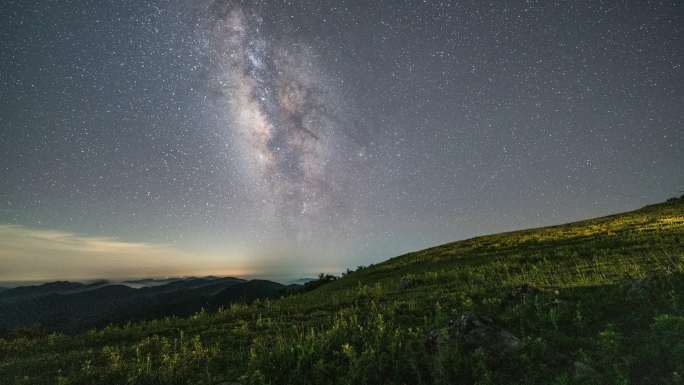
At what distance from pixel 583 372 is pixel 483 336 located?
86.1 inches

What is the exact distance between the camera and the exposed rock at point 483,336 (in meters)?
8.83

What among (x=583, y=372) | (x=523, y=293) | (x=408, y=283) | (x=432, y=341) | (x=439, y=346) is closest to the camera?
(x=583, y=372)

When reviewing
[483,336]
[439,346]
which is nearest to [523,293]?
[483,336]

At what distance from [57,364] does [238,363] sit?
19.8ft

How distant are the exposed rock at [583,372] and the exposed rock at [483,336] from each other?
1.27m

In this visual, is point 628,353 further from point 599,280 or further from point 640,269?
point 640,269

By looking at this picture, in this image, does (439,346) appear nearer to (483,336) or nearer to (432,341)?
(432,341)

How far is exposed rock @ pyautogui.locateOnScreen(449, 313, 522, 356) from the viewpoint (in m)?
8.83

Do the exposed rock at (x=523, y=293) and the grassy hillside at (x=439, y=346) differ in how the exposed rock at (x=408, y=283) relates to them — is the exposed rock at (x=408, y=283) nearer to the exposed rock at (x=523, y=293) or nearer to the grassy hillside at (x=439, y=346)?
the grassy hillside at (x=439, y=346)

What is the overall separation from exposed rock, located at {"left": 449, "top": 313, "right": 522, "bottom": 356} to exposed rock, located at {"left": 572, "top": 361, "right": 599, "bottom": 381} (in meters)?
1.27

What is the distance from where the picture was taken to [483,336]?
30.1ft

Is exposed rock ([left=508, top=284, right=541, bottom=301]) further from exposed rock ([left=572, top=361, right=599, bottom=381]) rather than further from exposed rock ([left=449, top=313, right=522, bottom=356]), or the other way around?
exposed rock ([left=572, top=361, right=599, bottom=381])

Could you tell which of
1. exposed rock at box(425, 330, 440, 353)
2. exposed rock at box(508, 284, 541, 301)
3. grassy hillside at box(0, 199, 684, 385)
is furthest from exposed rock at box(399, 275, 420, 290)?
exposed rock at box(425, 330, 440, 353)

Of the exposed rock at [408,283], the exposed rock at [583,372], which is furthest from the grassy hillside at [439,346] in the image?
the exposed rock at [408,283]
